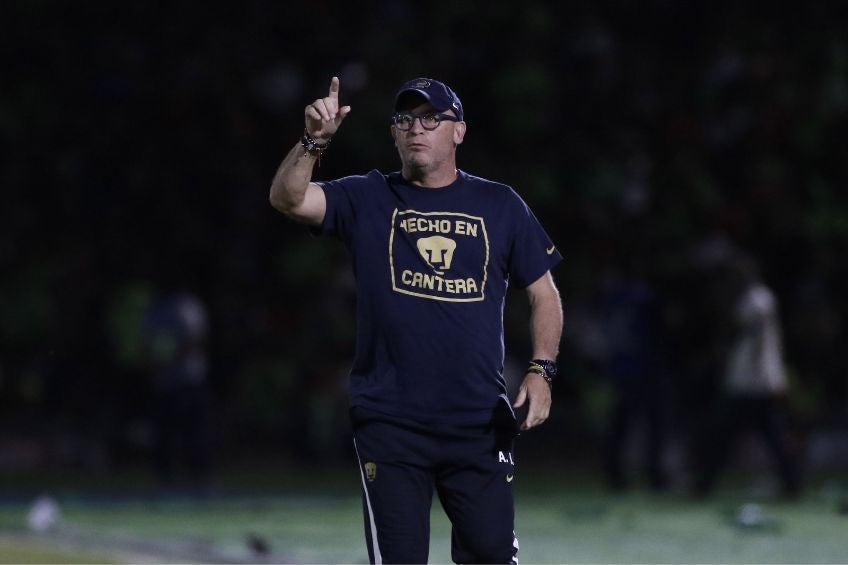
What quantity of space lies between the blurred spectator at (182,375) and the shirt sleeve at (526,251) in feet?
33.0

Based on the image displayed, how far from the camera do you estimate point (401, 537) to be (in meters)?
6.63

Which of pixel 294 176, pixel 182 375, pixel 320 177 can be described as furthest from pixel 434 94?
pixel 320 177

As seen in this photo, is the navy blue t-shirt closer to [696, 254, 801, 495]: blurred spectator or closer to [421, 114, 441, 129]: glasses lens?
[421, 114, 441, 129]: glasses lens

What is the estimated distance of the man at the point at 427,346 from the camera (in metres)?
6.68

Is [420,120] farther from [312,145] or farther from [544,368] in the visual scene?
[544,368]

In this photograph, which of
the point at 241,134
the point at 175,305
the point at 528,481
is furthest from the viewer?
the point at 241,134

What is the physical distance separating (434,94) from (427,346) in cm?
92

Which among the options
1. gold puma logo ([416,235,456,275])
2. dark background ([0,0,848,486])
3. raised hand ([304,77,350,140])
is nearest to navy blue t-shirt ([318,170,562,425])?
gold puma logo ([416,235,456,275])

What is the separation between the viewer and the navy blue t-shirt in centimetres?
669

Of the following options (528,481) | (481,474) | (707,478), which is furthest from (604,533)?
(481,474)

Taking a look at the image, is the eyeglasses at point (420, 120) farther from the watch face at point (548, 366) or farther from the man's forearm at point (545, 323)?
the watch face at point (548, 366)

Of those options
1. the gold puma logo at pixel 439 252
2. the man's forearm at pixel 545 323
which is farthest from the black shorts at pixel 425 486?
the gold puma logo at pixel 439 252

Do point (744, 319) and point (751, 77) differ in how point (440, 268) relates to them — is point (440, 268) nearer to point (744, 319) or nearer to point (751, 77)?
point (744, 319)

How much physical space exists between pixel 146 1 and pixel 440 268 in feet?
48.8
